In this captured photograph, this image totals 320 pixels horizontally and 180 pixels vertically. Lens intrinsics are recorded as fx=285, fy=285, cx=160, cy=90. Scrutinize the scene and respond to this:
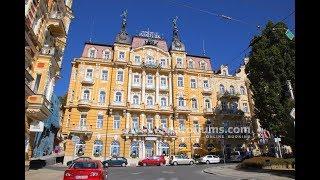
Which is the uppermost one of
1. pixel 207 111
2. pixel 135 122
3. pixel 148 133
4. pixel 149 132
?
pixel 207 111

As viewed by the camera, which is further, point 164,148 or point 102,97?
point 102,97

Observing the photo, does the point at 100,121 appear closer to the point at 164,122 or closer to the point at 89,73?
the point at 89,73

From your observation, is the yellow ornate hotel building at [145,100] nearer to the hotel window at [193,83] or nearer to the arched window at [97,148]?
the arched window at [97,148]

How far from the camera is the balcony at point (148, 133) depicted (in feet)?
143

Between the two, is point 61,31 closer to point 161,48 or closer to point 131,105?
point 131,105

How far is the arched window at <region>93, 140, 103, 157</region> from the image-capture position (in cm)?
4242

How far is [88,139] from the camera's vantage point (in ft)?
140

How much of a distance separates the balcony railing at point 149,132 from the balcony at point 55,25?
20.8 m

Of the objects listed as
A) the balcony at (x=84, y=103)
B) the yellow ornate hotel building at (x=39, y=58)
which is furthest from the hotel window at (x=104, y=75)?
the yellow ornate hotel building at (x=39, y=58)

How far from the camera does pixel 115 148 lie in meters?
43.3

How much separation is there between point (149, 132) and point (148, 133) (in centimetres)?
25

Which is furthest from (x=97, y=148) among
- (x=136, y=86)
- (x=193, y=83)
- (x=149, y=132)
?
(x=193, y=83)
